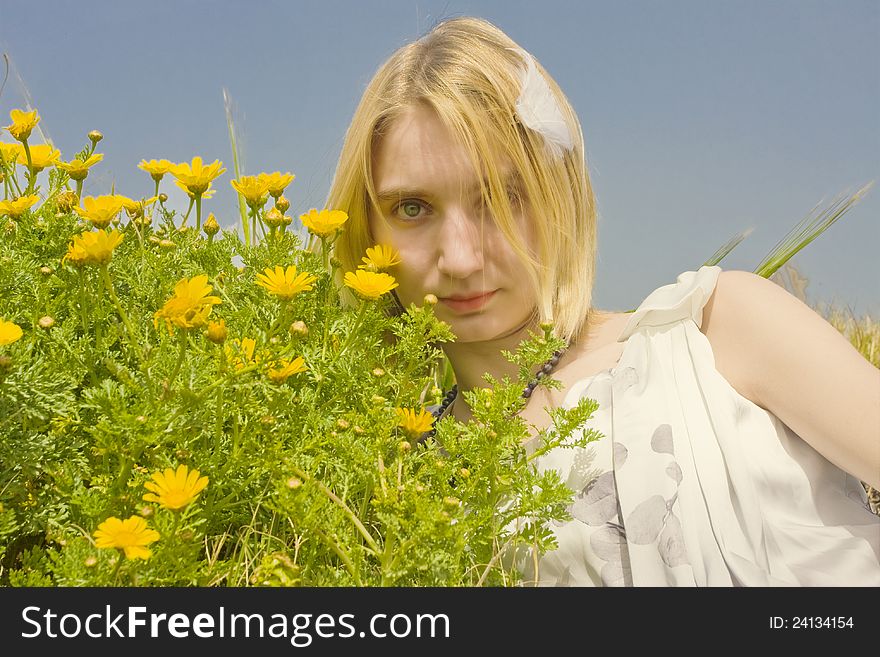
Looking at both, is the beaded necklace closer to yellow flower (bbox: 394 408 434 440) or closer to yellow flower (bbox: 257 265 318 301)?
yellow flower (bbox: 394 408 434 440)

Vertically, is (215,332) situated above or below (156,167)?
below

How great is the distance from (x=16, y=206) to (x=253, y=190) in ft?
1.45

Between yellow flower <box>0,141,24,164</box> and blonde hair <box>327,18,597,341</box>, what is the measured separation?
68 cm

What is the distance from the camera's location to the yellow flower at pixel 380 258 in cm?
150

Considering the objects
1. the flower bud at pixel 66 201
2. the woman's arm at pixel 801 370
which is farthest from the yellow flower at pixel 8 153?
the woman's arm at pixel 801 370

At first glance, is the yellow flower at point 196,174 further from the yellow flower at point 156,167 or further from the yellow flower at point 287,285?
the yellow flower at point 287,285

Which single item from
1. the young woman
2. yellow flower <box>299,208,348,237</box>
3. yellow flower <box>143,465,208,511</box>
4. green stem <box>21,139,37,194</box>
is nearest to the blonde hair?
the young woman

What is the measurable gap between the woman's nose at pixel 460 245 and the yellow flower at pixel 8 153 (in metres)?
0.89

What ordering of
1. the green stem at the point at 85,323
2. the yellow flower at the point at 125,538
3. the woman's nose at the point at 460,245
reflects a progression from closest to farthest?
the yellow flower at the point at 125,538 → the green stem at the point at 85,323 → the woman's nose at the point at 460,245

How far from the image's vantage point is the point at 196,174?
5.43 ft

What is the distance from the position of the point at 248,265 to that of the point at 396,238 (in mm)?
324

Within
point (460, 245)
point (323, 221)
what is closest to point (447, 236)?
point (460, 245)

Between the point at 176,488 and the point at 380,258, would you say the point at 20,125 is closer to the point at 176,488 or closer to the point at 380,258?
the point at 380,258
